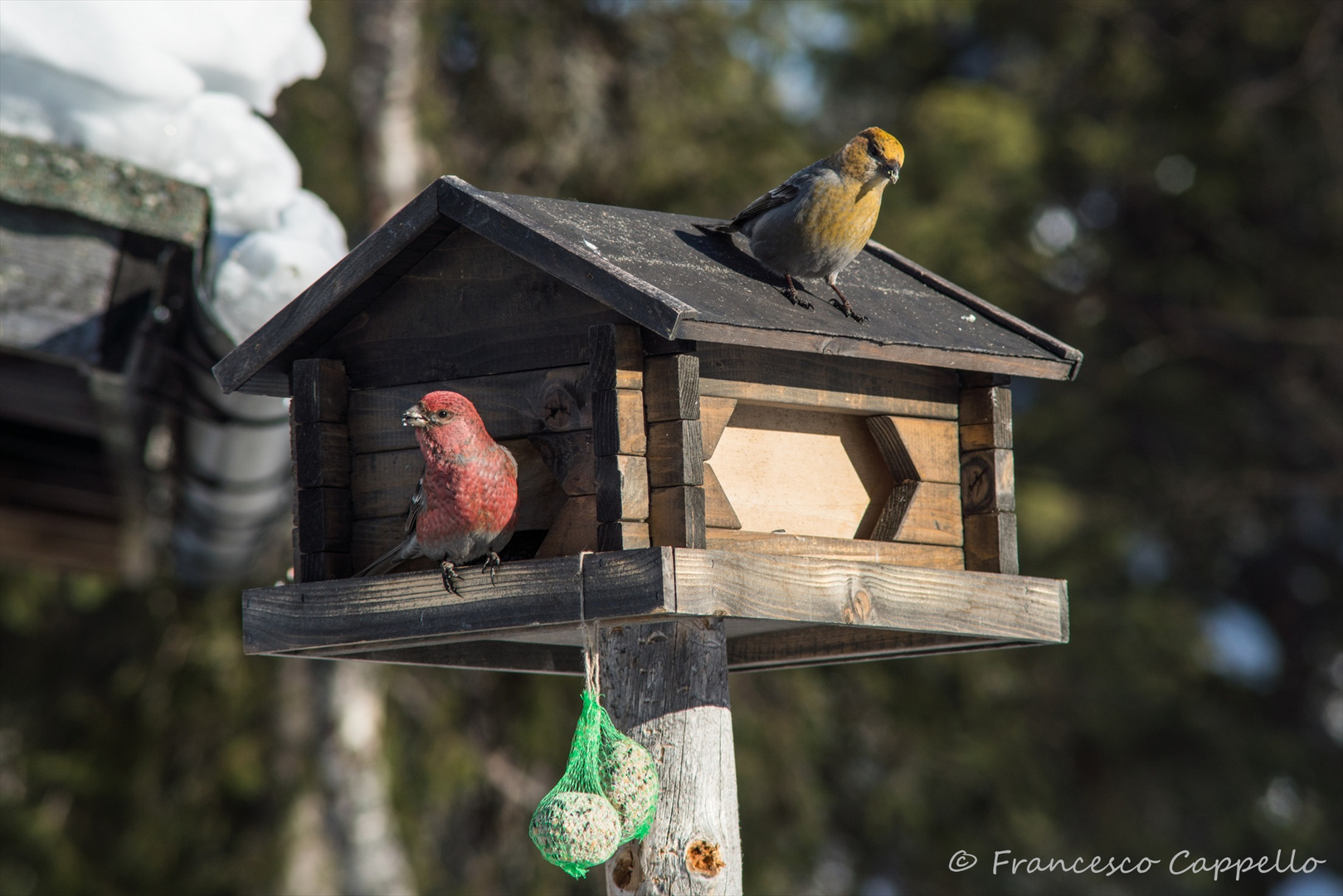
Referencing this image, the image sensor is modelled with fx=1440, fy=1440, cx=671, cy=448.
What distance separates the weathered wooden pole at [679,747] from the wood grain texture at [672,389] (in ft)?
1.30

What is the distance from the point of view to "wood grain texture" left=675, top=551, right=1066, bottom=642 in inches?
86.6

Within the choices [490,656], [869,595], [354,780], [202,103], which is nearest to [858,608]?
[869,595]

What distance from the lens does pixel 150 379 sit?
11.8 feet

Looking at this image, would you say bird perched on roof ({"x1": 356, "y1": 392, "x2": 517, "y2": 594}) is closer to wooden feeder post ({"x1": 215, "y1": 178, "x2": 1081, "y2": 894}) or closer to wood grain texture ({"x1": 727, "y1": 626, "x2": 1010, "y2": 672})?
wooden feeder post ({"x1": 215, "y1": 178, "x2": 1081, "y2": 894})

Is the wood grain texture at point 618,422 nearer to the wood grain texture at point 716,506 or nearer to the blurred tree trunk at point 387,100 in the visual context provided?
the wood grain texture at point 716,506

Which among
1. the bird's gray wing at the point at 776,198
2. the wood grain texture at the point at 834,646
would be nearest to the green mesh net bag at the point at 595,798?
the wood grain texture at the point at 834,646

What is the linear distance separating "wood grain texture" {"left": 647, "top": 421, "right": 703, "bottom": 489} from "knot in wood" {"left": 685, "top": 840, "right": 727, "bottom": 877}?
24.6 inches

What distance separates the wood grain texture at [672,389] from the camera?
230 centimetres

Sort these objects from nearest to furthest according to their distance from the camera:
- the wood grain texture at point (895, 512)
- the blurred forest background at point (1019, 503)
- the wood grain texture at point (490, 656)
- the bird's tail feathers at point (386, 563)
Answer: the bird's tail feathers at point (386, 563), the wood grain texture at point (895, 512), the wood grain texture at point (490, 656), the blurred forest background at point (1019, 503)

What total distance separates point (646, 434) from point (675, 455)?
0.07m

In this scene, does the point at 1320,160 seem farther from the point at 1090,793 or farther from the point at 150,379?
the point at 150,379

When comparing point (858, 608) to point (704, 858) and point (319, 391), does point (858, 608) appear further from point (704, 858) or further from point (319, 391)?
point (319, 391)

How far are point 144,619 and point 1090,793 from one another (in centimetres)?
701

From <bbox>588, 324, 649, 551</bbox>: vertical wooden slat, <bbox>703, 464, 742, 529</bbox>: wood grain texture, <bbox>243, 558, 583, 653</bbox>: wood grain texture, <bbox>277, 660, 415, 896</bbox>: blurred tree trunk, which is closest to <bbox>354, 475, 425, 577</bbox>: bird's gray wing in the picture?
<bbox>243, 558, 583, 653</bbox>: wood grain texture
